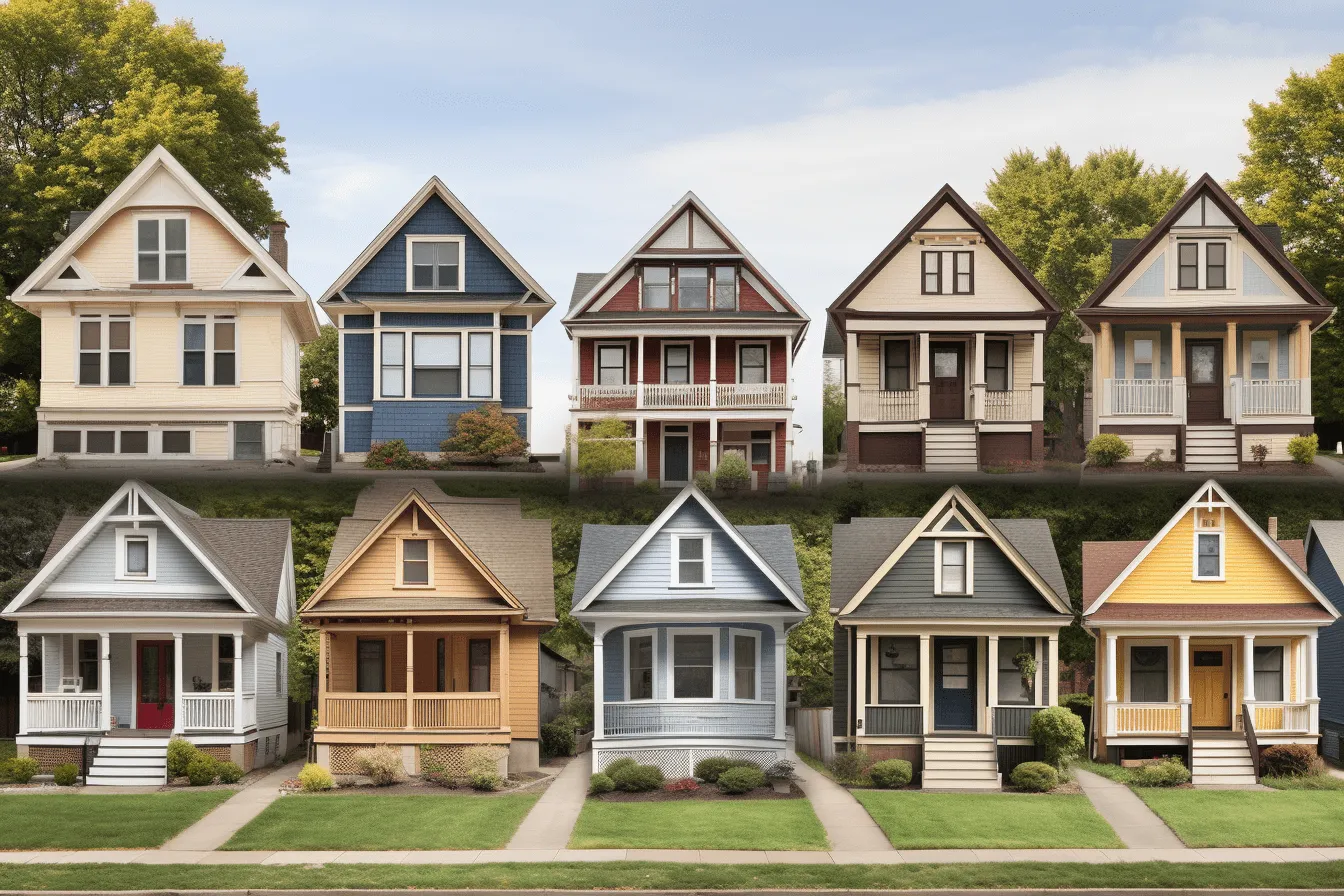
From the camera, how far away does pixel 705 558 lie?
29.1 m

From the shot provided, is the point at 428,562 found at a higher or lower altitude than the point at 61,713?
higher

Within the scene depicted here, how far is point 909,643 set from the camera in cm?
3002

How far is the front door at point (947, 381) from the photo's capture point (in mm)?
19859

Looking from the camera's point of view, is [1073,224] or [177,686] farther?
[177,686]

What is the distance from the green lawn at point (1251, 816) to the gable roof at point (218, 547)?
55.4 ft

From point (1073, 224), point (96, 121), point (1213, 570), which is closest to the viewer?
point (96, 121)

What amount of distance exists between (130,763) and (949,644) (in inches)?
596

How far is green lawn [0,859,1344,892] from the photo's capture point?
22344 millimetres

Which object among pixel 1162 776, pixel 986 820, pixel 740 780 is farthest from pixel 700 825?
pixel 1162 776

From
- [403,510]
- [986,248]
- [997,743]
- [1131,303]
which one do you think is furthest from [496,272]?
[997,743]

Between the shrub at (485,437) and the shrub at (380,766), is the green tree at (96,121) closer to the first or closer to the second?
the shrub at (485,437)

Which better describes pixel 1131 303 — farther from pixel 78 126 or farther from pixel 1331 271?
pixel 78 126

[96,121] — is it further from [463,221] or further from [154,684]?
[154,684]

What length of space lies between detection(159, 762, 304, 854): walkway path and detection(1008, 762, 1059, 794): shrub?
12.7m
